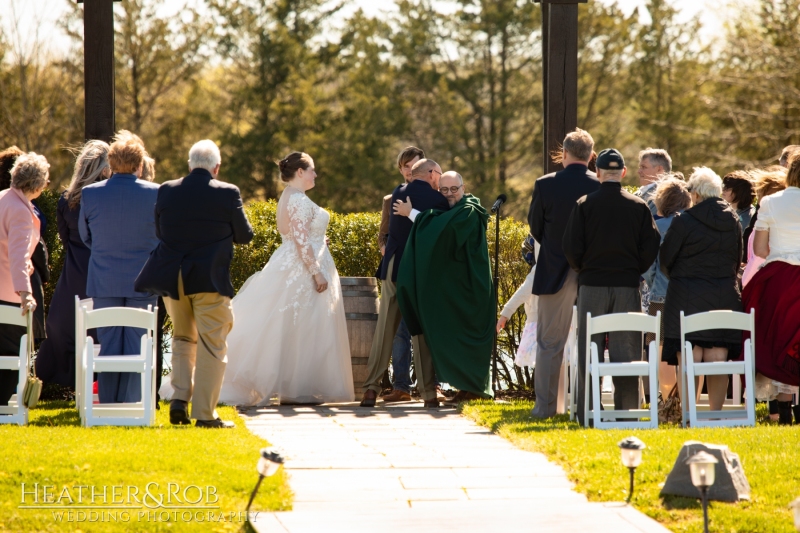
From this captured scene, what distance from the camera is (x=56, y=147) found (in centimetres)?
2777

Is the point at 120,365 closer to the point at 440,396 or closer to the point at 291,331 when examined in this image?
the point at 291,331

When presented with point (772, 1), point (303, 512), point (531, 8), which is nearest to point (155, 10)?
point (531, 8)

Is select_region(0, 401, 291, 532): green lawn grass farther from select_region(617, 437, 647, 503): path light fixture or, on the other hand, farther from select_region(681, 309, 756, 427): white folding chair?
select_region(681, 309, 756, 427): white folding chair

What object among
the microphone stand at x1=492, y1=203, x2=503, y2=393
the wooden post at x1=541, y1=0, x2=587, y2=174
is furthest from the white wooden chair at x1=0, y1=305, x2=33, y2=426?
the wooden post at x1=541, y1=0, x2=587, y2=174

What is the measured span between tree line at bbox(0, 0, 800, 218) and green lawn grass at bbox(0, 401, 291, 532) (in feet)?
88.2

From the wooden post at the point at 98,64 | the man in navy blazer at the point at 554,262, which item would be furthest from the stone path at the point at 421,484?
the wooden post at the point at 98,64

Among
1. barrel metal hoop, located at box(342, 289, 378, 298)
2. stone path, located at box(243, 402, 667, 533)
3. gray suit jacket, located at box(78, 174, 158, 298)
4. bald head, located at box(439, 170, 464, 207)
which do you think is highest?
bald head, located at box(439, 170, 464, 207)

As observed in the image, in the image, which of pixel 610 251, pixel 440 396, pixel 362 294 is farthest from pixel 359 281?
pixel 610 251

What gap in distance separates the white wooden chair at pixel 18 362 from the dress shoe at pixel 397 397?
3.25m

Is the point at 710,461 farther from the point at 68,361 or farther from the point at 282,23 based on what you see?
the point at 282,23

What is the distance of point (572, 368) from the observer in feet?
25.8

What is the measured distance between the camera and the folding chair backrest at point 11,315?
24.2 feet

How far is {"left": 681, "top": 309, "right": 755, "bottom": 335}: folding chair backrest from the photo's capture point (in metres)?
7.39

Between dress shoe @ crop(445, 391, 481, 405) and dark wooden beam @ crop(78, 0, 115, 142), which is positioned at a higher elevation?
dark wooden beam @ crop(78, 0, 115, 142)
